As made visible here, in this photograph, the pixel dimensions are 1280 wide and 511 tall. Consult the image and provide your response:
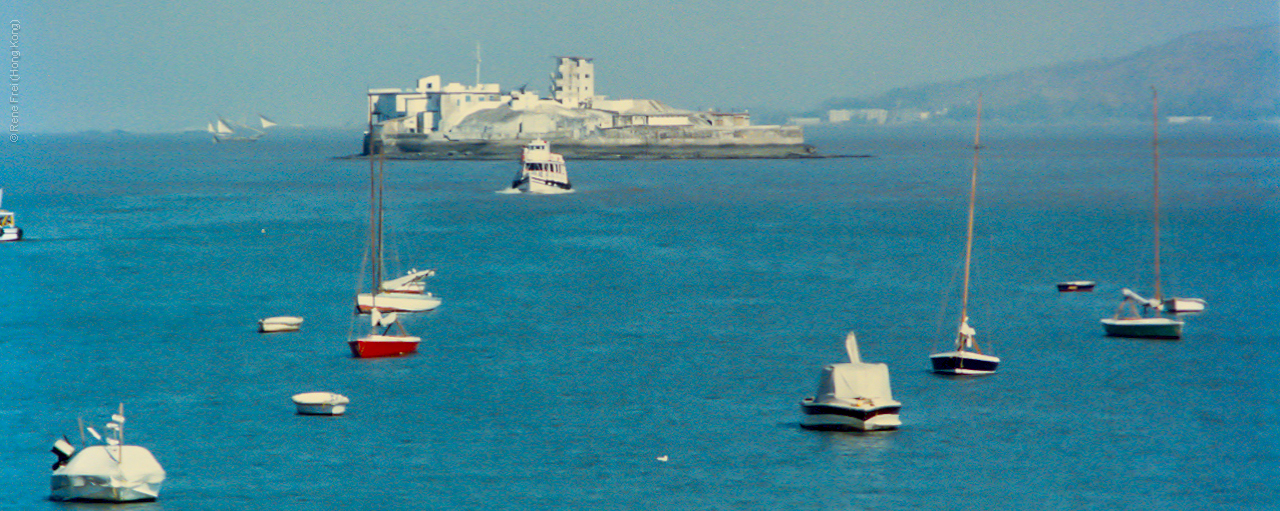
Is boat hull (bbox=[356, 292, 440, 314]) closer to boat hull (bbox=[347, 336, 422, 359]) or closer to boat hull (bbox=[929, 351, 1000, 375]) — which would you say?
boat hull (bbox=[347, 336, 422, 359])

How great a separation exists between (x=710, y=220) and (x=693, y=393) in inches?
2321

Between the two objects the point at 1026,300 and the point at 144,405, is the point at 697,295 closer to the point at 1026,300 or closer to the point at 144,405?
the point at 1026,300

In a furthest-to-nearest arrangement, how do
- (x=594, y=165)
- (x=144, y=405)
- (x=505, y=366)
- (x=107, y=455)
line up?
(x=594, y=165), (x=505, y=366), (x=144, y=405), (x=107, y=455)

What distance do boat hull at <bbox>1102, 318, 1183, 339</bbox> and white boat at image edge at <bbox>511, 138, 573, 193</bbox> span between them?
272 feet

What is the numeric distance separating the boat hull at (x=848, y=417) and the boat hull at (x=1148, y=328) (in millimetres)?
14814

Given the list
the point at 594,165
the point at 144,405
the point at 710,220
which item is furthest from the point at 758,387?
the point at 594,165

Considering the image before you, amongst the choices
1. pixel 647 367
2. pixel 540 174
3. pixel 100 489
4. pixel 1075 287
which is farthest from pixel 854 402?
pixel 540 174

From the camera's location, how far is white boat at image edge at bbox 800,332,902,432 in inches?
1268

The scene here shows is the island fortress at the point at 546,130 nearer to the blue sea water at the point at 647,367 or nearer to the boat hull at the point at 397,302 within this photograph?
the blue sea water at the point at 647,367

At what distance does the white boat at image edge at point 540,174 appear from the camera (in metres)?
125

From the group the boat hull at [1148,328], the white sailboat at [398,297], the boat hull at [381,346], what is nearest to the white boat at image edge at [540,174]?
the white sailboat at [398,297]

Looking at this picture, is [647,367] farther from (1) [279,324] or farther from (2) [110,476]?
(2) [110,476]

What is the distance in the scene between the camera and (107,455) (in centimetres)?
2675

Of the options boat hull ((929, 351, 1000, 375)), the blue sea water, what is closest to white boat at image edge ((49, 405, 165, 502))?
the blue sea water
